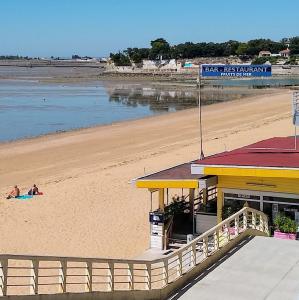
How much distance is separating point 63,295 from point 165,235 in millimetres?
6233

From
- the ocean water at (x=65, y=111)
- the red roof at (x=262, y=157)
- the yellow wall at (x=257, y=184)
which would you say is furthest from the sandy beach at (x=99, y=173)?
the ocean water at (x=65, y=111)

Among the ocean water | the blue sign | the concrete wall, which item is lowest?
the ocean water

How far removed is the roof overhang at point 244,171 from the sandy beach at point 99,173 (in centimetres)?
282

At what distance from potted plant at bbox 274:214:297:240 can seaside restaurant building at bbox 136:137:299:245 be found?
172 millimetres

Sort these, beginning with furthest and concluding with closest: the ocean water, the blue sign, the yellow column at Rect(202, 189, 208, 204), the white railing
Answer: the ocean water
the yellow column at Rect(202, 189, 208, 204)
the blue sign
the white railing

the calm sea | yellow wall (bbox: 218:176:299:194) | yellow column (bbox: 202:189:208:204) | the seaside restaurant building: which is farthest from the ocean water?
yellow wall (bbox: 218:176:299:194)

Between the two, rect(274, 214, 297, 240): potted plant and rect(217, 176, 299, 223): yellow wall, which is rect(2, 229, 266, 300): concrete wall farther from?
rect(217, 176, 299, 223): yellow wall

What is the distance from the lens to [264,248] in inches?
439

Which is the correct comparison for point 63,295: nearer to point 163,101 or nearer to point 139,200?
point 139,200

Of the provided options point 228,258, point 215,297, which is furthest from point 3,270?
point 228,258

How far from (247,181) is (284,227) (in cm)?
116

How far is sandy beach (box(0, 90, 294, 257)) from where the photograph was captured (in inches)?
599

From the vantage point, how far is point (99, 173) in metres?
24.5

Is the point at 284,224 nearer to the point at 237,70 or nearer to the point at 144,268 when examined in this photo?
the point at 144,268
